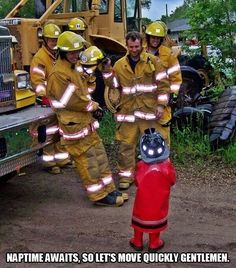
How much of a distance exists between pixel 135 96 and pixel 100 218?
1404 mm

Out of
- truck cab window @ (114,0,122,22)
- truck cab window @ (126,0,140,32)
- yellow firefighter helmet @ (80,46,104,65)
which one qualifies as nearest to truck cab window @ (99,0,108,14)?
truck cab window @ (114,0,122,22)

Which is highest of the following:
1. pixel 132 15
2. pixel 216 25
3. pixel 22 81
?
pixel 132 15

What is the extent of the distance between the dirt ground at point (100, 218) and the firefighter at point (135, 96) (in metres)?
0.51

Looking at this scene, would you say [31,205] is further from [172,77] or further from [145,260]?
[172,77]

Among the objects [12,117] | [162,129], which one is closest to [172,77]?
[162,129]

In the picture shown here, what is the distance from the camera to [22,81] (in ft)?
16.5

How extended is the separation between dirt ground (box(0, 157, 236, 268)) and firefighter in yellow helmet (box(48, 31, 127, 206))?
25 cm

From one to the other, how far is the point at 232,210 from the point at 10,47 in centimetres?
265

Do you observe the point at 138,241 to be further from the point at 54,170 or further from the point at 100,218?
the point at 54,170

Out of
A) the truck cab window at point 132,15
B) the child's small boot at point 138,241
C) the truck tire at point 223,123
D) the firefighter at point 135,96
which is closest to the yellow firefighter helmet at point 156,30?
the firefighter at point 135,96

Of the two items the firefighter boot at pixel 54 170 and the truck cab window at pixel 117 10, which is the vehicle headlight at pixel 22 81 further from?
the truck cab window at pixel 117 10

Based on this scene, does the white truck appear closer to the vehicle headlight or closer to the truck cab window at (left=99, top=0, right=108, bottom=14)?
the vehicle headlight

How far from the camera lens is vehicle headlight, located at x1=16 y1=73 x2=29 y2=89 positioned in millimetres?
4965

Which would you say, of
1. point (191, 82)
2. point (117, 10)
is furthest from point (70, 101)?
point (117, 10)
